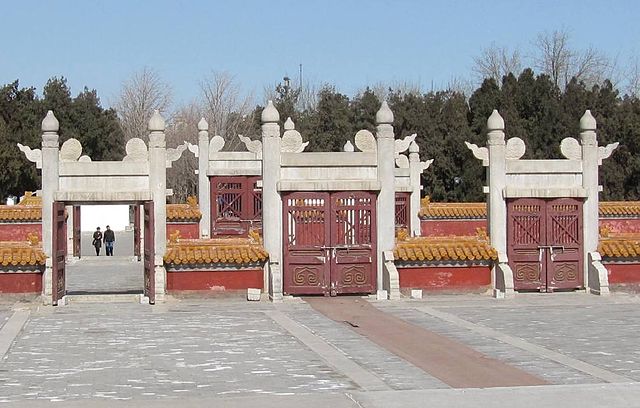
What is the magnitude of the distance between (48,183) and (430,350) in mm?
9270

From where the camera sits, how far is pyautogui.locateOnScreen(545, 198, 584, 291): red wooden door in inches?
871

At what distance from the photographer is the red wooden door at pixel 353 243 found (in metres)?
21.5

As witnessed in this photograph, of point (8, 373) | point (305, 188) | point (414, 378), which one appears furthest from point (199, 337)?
point (305, 188)

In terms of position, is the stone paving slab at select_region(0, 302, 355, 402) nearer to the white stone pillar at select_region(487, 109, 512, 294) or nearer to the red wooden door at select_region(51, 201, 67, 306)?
the red wooden door at select_region(51, 201, 67, 306)

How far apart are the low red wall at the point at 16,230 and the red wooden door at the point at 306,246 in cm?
1572

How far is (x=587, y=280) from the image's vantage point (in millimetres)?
22219

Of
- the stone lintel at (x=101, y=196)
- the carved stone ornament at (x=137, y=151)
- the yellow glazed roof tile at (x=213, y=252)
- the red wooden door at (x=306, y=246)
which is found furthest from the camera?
the red wooden door at (x=306, y=246)

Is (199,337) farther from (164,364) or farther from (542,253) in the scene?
(542,253)

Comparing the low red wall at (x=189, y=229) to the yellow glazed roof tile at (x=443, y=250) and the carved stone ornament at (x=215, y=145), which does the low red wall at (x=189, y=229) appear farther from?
the yellow glazed roof tile at (x=443, y=250)

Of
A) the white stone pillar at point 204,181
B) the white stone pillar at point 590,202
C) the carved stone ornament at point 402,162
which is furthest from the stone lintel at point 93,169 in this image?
the carved stone ornament at point 402,162

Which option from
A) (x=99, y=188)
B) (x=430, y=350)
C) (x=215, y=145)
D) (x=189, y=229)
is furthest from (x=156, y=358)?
(x=215, y=145)

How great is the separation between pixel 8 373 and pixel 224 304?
8.19 metres

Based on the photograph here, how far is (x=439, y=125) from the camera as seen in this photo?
51312 mm

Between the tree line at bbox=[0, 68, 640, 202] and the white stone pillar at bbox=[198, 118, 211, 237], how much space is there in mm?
17378
